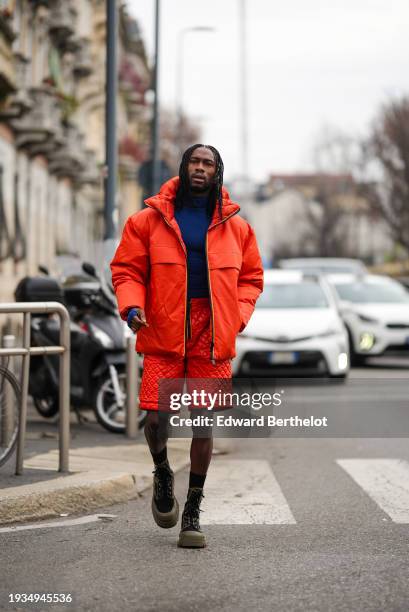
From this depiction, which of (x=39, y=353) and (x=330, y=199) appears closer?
(x=39, y=353)

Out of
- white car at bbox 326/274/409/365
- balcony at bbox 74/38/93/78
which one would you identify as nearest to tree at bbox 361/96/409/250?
balcony at bbox 74/38/93/78

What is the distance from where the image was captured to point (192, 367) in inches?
251

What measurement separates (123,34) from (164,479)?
47956 mm

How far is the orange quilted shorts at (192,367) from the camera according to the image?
6.32 metres

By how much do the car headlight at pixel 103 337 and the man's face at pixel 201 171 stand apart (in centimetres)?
526

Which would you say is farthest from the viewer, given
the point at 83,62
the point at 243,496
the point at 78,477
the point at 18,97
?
the point at 83,62

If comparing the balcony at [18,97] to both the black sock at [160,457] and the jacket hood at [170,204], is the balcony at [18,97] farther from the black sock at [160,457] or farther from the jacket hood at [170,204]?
the black sock at [160,457]

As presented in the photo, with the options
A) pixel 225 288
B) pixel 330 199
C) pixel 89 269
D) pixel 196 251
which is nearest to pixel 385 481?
pixel 225 288

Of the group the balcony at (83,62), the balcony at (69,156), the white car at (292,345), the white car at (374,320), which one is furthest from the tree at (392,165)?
the white car at (292,345)

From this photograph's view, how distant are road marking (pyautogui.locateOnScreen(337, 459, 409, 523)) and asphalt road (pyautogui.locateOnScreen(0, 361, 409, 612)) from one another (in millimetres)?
12

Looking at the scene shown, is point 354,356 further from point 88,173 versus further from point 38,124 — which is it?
point 88,173

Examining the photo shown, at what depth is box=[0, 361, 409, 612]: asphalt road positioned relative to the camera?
5.32m

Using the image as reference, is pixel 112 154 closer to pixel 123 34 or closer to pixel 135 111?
pixel 123 34

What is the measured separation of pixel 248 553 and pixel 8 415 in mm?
2437
